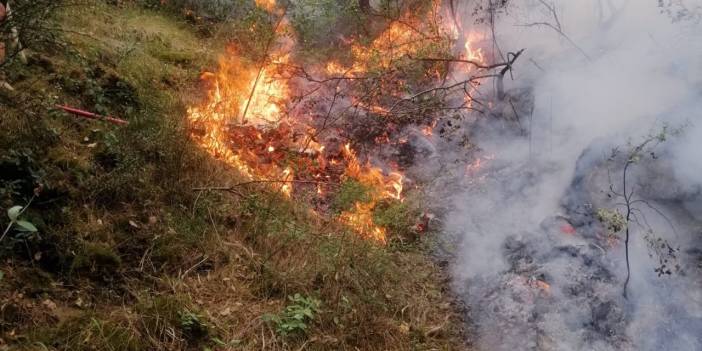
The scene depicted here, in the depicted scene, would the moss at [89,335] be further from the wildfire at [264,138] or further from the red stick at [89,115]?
the wildfire at [264,138]

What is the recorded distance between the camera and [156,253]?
3.68 metres

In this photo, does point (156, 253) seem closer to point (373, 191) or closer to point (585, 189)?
point (373, 191)

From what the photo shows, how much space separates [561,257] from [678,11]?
159 inches

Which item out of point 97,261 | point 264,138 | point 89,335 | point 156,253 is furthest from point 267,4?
→ point 89,335

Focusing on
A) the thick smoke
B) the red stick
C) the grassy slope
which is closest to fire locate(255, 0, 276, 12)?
the grassy slope

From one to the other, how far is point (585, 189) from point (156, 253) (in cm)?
451

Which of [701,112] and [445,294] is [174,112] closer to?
[445,294]

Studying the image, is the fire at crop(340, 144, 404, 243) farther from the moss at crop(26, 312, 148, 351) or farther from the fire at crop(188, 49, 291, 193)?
the moss at crop(26, 312, 148, 351)

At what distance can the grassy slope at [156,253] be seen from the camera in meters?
3.06

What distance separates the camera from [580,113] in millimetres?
6277

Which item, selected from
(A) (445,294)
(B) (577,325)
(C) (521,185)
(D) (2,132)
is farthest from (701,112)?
(D) (2,132)

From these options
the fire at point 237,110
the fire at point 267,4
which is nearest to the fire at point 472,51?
the fire at point 237,110

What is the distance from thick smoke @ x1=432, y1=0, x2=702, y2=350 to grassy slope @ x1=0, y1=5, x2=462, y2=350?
786 mm

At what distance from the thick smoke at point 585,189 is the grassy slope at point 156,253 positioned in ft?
2.58
